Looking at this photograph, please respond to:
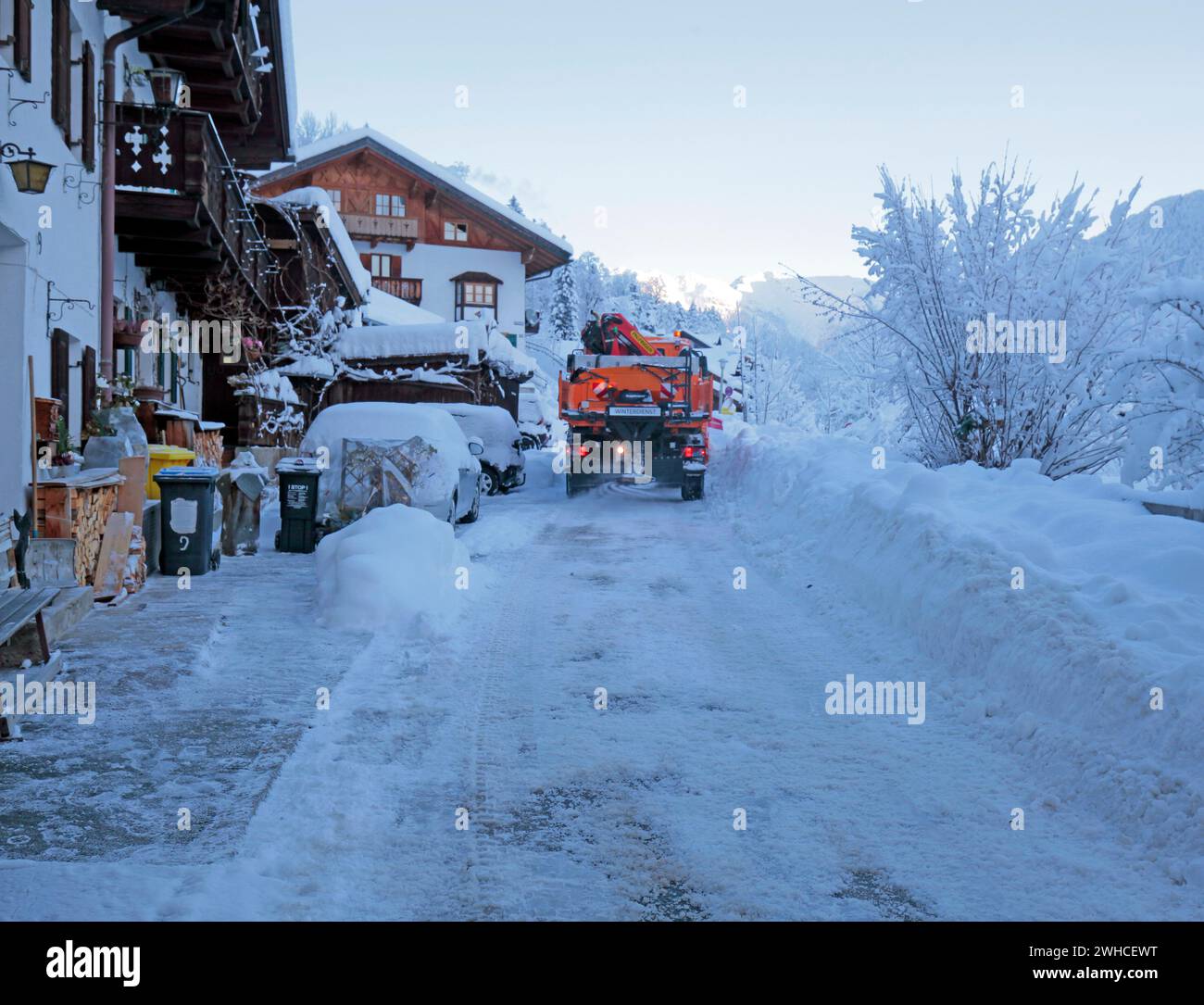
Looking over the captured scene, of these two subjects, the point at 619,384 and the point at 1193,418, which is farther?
the point at 619,384

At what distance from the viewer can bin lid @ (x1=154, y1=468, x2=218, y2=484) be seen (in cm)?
1010

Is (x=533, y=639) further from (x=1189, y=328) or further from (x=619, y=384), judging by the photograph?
(x=619, y=384)

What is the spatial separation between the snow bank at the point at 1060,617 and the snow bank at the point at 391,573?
3.47m

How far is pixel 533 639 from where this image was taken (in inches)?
300

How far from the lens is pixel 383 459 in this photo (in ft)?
41.9

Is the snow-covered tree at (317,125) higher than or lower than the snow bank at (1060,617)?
higher

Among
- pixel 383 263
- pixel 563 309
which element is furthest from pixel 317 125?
pixel 383 263

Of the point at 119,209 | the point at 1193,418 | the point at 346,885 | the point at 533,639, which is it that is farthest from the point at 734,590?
the point at 119,209

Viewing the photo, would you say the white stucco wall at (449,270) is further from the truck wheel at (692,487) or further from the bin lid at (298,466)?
the bin lid at (298,466)

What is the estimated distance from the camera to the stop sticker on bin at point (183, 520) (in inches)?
404

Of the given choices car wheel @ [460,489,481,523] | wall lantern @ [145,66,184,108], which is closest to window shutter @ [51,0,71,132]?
wall lantern @ [145,66,184,108]

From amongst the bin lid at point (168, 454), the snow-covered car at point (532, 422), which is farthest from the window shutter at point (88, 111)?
the snow-covered car at point (532, 422)

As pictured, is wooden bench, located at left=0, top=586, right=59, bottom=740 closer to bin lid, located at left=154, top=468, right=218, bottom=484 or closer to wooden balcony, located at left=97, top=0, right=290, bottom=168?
bin lid, located at left=154, top=468, right=218, bottom=484
